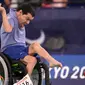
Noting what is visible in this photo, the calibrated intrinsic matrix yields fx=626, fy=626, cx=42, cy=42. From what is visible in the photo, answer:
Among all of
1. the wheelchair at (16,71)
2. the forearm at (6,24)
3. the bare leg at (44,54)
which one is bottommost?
the wheelchair at (16,71)

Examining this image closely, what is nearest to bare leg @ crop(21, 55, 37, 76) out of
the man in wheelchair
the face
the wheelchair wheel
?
the man in wheelchair

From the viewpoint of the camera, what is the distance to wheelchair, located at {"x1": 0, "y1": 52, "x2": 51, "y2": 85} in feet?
27.1

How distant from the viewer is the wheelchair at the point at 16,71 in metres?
8.26

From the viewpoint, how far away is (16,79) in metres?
8.44

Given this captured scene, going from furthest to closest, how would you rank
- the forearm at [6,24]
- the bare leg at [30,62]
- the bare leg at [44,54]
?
the bare leg at [30,62]
the bare leg at [44,54]
the forearm at [6,24]

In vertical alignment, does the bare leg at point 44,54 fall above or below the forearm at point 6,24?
below

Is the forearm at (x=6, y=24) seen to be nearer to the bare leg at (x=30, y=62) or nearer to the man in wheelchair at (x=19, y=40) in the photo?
the man in wheelchair at (x=19, y=40)

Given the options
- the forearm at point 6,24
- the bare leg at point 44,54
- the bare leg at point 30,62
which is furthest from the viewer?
the bare leg at point 30,62

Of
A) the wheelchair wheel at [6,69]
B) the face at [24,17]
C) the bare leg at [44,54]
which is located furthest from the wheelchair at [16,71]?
the face at [24,17]

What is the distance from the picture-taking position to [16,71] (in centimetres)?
845

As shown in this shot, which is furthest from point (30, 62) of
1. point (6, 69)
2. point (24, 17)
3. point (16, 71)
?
point (24, 17)

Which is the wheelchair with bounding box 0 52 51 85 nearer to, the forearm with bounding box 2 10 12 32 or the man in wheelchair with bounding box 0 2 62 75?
the man in wheelchair with bounding box 0 2 62 75

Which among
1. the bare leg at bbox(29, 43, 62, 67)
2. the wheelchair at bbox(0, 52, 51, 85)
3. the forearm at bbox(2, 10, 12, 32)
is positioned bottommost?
the wheelchair at bbox(0, 52, 51, 85)

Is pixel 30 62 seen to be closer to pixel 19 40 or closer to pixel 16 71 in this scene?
pixel 16 71
